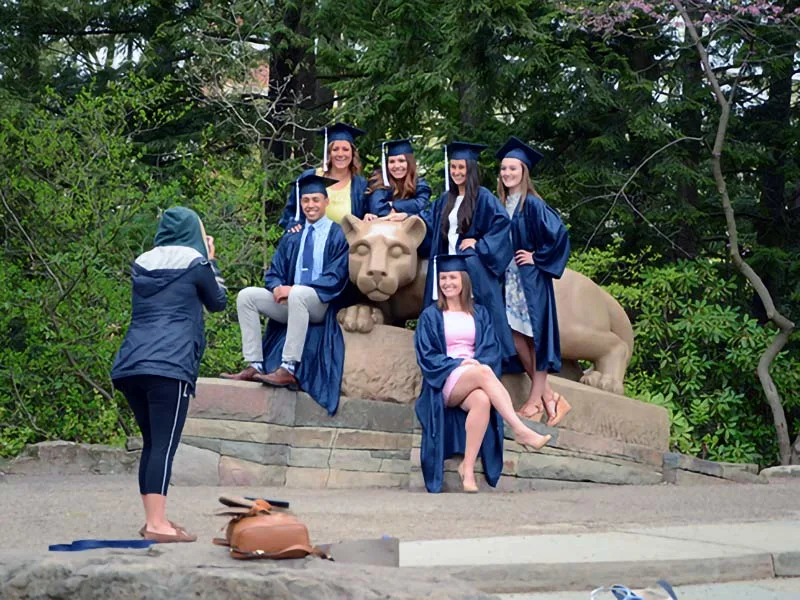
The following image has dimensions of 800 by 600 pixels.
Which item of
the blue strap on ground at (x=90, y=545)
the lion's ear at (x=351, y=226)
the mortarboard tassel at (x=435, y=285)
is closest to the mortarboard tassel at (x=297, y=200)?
the lion's ear at (x=351, y=226)

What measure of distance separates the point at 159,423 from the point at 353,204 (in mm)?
4872

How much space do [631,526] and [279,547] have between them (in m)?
3.69

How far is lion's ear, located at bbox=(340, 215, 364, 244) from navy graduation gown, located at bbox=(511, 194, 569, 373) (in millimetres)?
1294

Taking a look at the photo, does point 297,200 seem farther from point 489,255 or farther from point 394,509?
point 394,509

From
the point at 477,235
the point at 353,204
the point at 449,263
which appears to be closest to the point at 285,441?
the point at 449,263

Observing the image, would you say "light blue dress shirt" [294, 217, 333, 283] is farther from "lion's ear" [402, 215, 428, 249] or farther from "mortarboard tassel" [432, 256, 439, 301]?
"mortarboard tassel" [432, 256, 439, 301]

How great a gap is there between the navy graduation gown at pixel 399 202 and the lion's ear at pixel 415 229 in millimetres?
408

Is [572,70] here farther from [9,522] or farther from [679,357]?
[9,522]

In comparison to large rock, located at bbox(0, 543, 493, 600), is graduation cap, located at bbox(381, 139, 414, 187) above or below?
above

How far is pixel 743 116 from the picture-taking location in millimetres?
18375

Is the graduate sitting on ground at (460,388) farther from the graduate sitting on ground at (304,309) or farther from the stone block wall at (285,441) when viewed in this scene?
the graduate sitting on ground at (304,309)

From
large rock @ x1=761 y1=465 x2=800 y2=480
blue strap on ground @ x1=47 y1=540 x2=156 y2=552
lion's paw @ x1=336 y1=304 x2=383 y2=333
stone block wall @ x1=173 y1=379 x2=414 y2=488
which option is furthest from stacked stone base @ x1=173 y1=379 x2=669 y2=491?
blue strap on ground @ x1=47 y1=540 x2=156 y2=552

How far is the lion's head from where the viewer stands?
10.9 m

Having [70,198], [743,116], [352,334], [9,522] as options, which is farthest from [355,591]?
[743,116]
